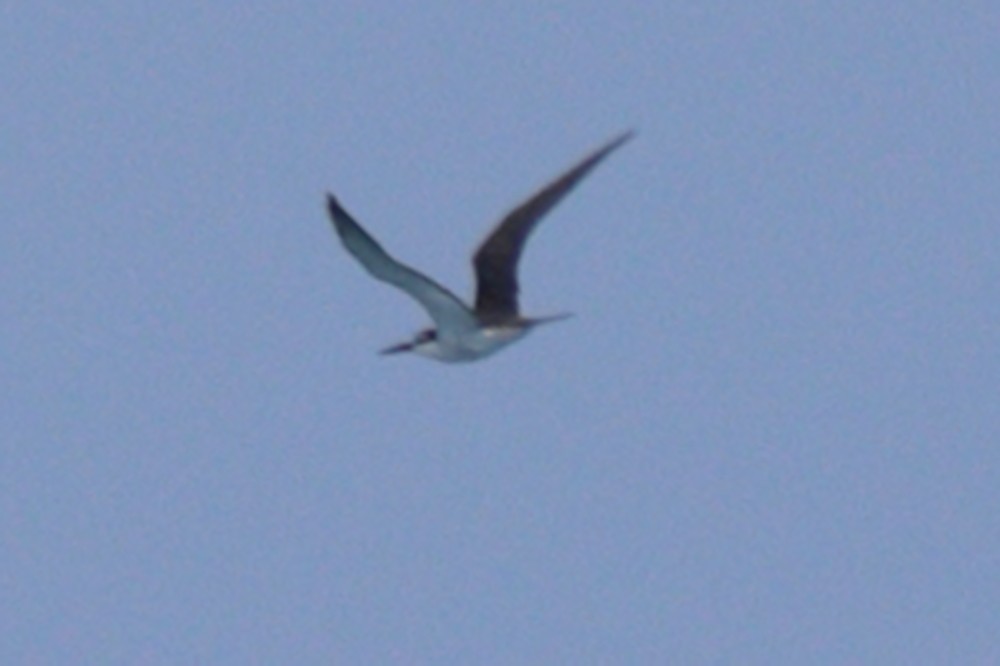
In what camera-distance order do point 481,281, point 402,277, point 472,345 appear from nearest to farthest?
1. point 402,277
2. point 472,345
3. point 481,281

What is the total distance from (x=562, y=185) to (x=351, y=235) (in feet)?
13.5

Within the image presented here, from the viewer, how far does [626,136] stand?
2664 centimetres

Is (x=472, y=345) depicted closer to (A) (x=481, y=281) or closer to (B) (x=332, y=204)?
(A) (x=481, y=281)

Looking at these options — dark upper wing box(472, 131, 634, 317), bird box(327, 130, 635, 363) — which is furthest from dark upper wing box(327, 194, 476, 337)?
dark upper wing box(472, 131, 634, 317)

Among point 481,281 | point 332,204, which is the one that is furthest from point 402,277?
point 481,281

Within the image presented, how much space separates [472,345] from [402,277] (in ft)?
6.20

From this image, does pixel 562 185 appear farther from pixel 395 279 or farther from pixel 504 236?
pixel 395 279

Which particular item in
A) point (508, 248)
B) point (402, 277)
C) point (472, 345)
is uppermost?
point (508, 248)

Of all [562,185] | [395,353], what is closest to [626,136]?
[562,185]

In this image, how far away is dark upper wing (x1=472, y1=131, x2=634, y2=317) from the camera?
27375 millimetres

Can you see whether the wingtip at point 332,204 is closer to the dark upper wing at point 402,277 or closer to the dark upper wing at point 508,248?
the dark upper wing at point 402,277

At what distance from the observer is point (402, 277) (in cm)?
2445

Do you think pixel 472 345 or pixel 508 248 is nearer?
pixel 472 345

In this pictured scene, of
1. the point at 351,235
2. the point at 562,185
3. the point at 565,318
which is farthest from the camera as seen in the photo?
the point at 562,185
